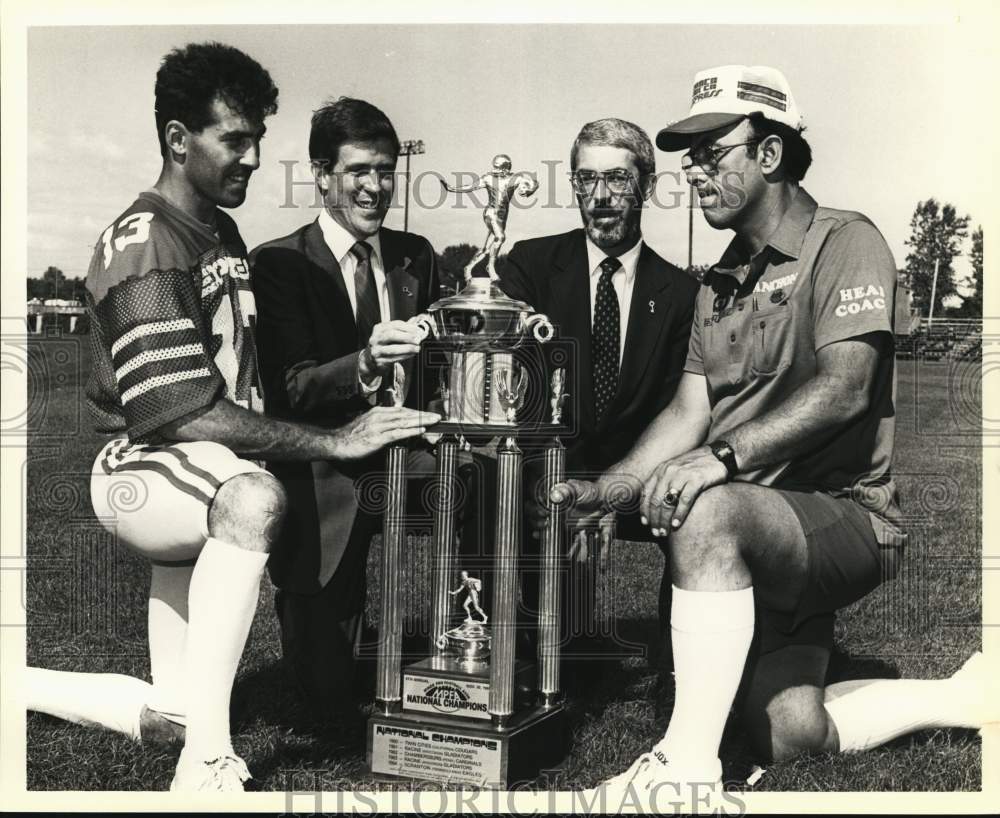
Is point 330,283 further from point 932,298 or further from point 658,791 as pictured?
point 932,298

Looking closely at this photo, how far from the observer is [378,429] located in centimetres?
527

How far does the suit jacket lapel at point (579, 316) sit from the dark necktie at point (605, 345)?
3cm

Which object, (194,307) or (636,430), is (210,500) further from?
(636,430)

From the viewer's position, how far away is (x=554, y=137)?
18.5 feet

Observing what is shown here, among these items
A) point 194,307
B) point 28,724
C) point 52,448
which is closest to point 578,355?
point 194,307

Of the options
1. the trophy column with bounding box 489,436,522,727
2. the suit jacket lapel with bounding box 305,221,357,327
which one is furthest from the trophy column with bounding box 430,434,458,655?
the suit jacket lapel with bounding box 305,221,357,327

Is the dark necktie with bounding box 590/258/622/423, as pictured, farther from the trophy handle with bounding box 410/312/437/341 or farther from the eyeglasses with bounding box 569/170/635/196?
the trophy handle with bounding box 410/312/437/341

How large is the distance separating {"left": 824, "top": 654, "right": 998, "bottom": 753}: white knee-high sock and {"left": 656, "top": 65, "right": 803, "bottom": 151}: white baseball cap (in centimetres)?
253

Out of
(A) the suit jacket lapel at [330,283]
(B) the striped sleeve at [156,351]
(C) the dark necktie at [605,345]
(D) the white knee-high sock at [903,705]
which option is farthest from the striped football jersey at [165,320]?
(D) the white knee-high sock at [903,705]

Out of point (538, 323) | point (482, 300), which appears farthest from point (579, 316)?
point (482, 300)

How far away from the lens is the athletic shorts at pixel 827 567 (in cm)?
507

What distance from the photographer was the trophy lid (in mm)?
5070

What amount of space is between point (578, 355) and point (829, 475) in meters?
1.25

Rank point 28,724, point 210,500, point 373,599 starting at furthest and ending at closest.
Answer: point 373,599
point 28,724
point 210,500
